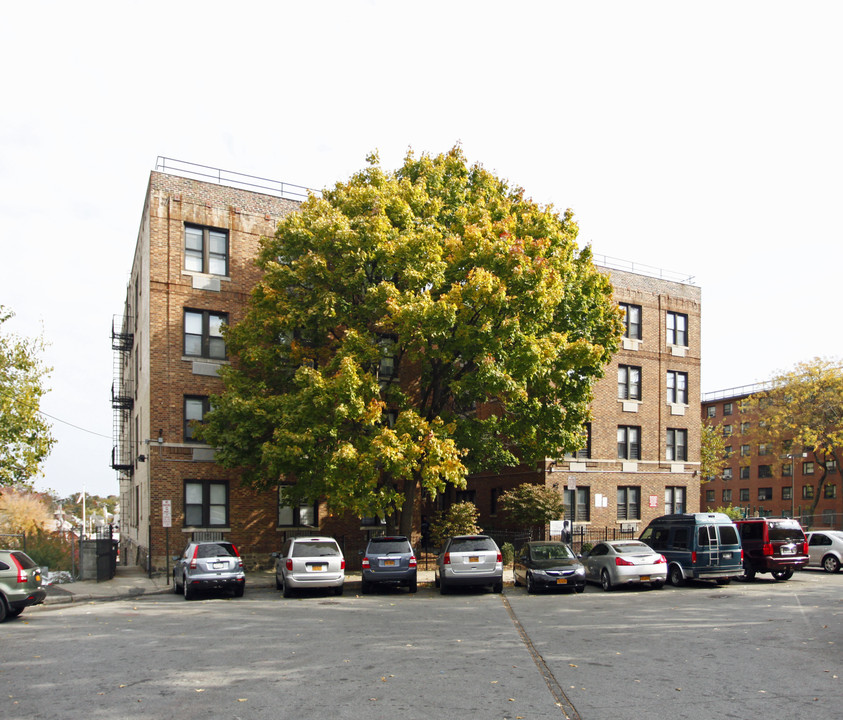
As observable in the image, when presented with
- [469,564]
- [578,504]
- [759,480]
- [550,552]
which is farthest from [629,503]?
[759,480]

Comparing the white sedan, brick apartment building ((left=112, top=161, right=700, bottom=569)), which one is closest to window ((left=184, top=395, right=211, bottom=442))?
brick apartment building ((left=112, top=161, right=700, bottom=569))

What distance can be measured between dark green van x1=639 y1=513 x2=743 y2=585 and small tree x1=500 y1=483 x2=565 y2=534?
8355mm

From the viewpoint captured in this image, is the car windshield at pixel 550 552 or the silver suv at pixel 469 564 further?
the car windshield at pixel 550 552

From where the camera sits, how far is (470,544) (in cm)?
2119

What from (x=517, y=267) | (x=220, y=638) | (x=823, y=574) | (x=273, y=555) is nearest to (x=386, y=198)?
(x=517, y=267)

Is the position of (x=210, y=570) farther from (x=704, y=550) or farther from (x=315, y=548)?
(x=704, y=550)

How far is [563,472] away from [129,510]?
22.2 metres

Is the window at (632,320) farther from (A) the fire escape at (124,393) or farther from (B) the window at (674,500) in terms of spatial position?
(A) the fire escape at (124,393)

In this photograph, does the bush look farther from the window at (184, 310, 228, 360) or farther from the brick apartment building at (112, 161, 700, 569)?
Answer: the window at (184, 310, 228, 360)

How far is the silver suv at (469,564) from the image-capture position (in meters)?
20.7

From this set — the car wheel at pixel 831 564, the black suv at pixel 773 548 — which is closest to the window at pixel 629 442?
the car wheel at pixel 831 564

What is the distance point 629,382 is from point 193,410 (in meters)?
20.6

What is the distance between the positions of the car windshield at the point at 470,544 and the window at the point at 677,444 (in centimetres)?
2021

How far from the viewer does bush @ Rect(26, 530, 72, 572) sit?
2642 centimetres
